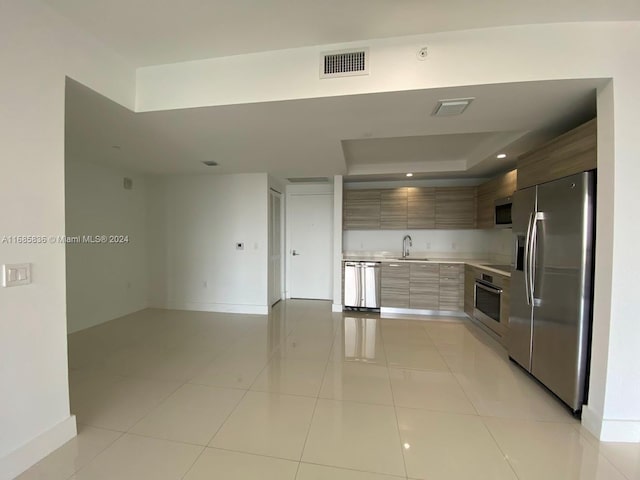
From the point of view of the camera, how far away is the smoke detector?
1.97 metres

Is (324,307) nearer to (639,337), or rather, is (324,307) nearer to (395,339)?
(395,339)

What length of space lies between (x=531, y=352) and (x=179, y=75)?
12.5ft

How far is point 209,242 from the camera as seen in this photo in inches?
187

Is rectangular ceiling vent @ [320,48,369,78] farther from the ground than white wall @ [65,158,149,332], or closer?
farther from the ground

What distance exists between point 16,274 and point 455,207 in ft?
17.1

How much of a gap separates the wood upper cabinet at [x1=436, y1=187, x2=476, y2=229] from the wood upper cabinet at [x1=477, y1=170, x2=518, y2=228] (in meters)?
0.14

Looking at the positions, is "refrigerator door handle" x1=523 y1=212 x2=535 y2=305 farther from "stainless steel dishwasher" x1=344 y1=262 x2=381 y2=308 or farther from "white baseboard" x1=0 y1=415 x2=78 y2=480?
"white baseboard" x1=0 y1=415 x2=78 y2=480

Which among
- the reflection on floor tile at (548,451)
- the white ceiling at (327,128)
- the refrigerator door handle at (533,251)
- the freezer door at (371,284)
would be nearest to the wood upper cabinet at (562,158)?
the white ceiling at (327,128)

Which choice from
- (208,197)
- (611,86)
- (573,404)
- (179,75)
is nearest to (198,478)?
(573,404)

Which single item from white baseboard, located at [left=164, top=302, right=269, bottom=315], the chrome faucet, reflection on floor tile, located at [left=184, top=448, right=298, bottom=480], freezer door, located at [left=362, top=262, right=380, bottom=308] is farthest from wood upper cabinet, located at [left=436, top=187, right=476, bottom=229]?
reflection on floor tile, located at [left=184, top=448, right=298, bottom=480]

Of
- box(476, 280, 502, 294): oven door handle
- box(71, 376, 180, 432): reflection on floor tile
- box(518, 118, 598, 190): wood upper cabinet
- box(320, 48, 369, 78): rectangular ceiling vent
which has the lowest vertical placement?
box(71, 376, 180, 432): reflection on floor tile

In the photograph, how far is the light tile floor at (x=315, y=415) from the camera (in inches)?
59.9

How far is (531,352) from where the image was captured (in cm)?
243

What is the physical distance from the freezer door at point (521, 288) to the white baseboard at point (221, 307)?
3.43 m
